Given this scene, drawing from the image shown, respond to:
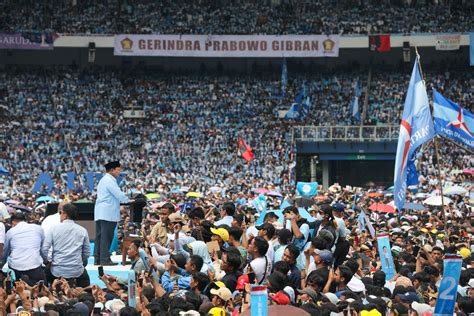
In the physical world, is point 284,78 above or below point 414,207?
above

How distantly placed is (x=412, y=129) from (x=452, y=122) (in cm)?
215

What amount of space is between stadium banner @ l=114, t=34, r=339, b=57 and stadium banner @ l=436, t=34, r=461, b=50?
425 cm

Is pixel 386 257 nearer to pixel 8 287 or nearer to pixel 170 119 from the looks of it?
pixel 8 287

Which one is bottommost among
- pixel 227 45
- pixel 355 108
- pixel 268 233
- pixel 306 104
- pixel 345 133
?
pixel 345 133

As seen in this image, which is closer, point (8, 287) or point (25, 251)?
point (8, 287)

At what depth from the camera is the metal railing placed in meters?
47.6

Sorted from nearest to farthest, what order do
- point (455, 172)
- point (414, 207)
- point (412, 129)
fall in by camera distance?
point (412, 129) → point (414, 207) → point (455, 172)

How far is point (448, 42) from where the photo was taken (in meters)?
50.9

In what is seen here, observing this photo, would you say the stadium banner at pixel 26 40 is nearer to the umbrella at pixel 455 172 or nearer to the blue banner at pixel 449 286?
the umbrella at pixel 455 172

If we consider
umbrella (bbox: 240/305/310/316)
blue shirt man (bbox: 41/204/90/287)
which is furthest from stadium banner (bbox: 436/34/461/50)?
umbrella (bbox: 240/305/310/316)

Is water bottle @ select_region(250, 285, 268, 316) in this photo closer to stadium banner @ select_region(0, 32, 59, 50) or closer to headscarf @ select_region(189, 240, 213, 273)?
headscarf @ select_region(189, 240, 213, 273)

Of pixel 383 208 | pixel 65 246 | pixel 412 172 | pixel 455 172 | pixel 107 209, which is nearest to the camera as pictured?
pixel 65 246

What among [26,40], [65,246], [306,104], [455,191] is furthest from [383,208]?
[26,40]

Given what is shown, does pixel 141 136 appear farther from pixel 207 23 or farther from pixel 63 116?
pixel 207 23
